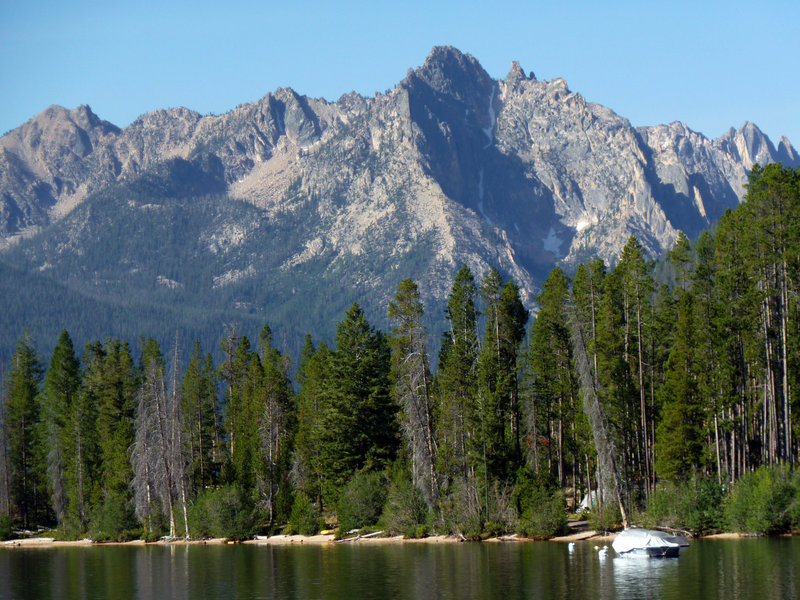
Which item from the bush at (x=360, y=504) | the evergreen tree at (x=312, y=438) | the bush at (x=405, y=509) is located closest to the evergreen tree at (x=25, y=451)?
the evergreen tree at (x=312, y=438)

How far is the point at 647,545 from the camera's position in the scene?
63.1m

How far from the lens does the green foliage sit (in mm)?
71562

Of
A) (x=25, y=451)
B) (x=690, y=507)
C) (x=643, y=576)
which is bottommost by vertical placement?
(x=643, y=576)

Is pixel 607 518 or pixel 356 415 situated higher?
pixel 356 415

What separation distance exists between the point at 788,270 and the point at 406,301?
29.3m

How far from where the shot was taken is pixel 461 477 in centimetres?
8038

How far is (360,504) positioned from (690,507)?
28689 mm

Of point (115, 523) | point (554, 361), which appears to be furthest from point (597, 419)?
point (115, 523)

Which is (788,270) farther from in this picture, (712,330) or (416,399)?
(416,399)

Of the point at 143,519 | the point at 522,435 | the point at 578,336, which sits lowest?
the point at 143,519

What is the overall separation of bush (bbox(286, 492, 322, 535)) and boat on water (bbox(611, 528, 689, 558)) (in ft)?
112

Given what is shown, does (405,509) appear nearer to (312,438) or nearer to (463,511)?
(463,511)

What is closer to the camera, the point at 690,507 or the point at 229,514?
the point at 690,507

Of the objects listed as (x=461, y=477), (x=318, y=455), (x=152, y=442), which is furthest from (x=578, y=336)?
(x=152, y=442)
